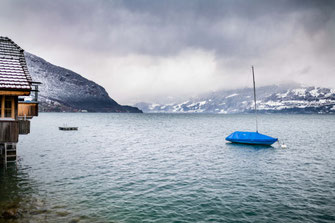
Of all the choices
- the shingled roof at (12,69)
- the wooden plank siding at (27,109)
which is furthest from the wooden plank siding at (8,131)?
the wooden plank siding at (27,109)

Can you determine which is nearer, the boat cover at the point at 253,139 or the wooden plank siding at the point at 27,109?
the wooden plank siding at the point at 27,109

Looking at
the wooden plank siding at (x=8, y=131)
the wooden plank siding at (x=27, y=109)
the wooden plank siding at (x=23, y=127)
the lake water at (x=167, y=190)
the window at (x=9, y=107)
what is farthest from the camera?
the wooden plank siding at (x=27, y=109)

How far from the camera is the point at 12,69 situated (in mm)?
22500

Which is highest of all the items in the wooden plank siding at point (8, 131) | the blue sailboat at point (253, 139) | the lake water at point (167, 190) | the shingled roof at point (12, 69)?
the shingled roof at point (12, 69)

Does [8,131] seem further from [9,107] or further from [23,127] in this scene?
[23,127]

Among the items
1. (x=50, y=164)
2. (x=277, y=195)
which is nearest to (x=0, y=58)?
(x=50, y=164)

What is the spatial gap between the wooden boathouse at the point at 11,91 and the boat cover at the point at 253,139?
132 feet

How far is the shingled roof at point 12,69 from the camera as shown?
2073 cm

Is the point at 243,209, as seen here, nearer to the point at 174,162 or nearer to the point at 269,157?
the point at 174,162

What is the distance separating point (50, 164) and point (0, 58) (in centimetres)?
1324

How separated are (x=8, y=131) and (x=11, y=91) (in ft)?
12.2

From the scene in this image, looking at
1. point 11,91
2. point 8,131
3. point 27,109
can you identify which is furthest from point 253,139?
point 27,109

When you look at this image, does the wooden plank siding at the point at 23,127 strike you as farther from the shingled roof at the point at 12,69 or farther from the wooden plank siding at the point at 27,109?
the wooden plank siding at the point at 27,109

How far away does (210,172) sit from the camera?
1045 inches
